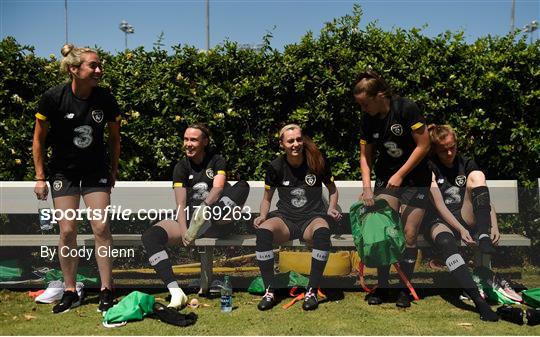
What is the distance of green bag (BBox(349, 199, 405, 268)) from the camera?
4516 millimetres

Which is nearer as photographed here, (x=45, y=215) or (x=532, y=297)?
(x=532, y=297)

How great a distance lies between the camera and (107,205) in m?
4.59

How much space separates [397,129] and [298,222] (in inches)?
47.9

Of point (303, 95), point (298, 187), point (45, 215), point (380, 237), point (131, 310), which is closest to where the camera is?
point (131, 310)

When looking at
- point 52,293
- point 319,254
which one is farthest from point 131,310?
point 319,254

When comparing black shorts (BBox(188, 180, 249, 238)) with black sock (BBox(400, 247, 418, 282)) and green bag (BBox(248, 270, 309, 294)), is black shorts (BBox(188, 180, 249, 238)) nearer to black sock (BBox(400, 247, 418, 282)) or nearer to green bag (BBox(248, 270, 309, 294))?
green bag (BBox(248, 270, 309, 294))

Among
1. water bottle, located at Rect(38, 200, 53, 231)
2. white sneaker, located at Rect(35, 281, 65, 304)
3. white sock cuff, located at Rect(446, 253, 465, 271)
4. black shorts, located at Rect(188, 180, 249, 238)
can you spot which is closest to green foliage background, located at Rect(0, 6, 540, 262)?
water bottle, located at Rect(38, 200, 53, 231)

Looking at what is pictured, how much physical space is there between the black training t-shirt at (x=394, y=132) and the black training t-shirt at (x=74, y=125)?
226cm

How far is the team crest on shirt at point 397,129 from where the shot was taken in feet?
14.9

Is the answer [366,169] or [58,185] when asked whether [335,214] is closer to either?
[366,169]

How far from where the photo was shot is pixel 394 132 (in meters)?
4.57

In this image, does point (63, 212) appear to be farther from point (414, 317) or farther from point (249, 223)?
point (414, 317)

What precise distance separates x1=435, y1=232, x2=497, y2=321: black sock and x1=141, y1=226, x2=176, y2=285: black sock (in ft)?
7.47

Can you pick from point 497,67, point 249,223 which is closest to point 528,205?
point 497,67
